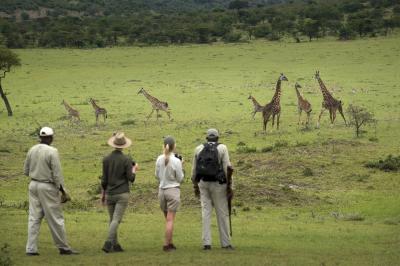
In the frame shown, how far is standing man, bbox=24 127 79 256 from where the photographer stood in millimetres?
11062

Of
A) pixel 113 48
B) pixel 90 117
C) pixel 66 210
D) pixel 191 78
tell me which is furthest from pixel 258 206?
pixel 113 48

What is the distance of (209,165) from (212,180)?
274mm

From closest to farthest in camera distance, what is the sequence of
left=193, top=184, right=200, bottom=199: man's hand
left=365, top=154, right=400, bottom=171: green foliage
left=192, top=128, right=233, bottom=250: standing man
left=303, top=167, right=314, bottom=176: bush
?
left=192, top=128, right=233, bottom=250: standing man
left=193, top=184, right=200, bottom=199: man's hand
left=303, top=167, right=314, bottom=176: bush
left=365, top=154, right=400, bottom=171: green foliage

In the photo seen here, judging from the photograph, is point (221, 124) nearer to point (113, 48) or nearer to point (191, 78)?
point (191, 78)

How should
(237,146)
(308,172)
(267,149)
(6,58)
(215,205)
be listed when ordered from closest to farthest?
(215,205)
(308,172)
(267,149)
(237,146)
(6,58)

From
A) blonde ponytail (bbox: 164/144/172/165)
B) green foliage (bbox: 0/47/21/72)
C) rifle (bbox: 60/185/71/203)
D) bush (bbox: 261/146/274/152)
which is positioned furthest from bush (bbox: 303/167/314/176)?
green foliage (bbox: 0/47/21/72)

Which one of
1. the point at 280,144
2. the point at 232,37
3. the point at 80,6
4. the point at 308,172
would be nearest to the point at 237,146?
the point at 280,144

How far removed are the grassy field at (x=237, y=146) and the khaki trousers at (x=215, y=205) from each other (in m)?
0.33

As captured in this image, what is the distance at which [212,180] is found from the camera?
37.8 ft

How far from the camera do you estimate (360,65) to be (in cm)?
4956

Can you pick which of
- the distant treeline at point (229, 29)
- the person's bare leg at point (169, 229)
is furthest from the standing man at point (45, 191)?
the distant treeline at point (229, 29)

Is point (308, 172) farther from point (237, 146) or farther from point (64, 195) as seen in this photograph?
point (64, 195)

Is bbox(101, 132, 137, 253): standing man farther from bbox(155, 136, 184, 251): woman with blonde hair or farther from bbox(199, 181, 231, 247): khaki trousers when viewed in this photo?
bbox(199, 181, 231, 247): khaki trousers

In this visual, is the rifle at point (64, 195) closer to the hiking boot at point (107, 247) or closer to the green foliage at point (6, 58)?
the hiking boot at point (107, 247)
